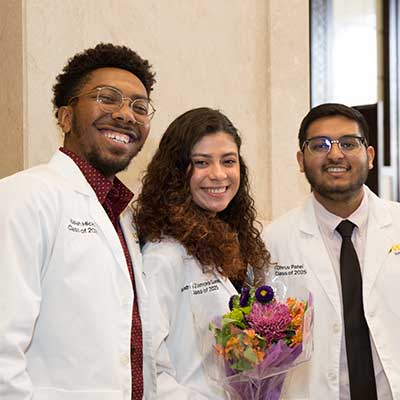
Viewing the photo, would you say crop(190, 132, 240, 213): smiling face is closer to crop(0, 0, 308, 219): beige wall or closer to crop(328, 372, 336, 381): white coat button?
crop(328, 372, 336, 381): white coat button

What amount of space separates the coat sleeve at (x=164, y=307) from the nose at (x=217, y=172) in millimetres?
294

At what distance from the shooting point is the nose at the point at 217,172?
7.75ft

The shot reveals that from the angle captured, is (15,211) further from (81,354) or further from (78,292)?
(81,354)

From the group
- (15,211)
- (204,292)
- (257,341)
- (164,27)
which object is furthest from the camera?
(164,27)

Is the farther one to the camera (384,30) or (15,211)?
(384,30)

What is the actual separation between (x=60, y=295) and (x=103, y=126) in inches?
21.3

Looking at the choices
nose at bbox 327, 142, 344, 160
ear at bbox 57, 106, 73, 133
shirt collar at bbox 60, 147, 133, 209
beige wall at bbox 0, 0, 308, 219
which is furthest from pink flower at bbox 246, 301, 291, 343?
beige wall at bbox 0, 0, 308, 219

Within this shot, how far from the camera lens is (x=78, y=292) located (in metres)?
1.80

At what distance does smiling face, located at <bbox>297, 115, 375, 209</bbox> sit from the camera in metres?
2.66

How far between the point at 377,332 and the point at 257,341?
30.1 inches

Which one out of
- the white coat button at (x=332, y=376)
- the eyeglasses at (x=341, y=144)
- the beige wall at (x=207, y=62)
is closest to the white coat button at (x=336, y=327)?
the white coat button at (x=332, y=376)

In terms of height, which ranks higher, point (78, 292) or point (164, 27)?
point (164, 27)

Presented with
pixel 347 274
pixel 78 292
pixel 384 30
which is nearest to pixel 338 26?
pixel 384 30

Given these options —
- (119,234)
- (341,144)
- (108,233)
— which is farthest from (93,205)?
(341,144)
